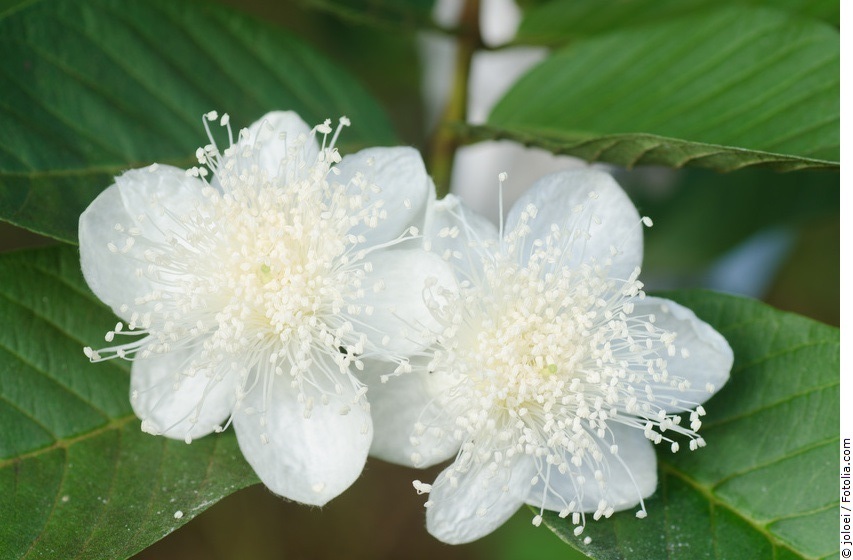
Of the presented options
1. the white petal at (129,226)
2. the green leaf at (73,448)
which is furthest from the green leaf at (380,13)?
the green leaf at (73,448)

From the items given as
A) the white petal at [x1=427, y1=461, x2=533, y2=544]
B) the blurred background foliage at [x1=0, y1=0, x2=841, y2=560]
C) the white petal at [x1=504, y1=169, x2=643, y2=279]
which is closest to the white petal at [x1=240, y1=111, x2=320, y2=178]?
→ the white petal at [x1=504, y1=169, x2=643, y2=279]

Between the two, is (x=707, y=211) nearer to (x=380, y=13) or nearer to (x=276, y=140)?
(x=380, y=13)

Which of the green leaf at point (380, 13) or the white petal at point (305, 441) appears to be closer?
the white petal at point (305, 441)

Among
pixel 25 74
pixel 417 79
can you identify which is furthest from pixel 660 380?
pixel 417 79

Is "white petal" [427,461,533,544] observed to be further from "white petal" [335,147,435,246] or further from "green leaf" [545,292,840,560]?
"white petal" [335,147,435,246]


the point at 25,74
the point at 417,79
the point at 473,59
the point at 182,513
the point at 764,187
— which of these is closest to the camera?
the point at 182,513

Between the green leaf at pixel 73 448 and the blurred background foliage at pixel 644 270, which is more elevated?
the green leaf at pixel 73 448

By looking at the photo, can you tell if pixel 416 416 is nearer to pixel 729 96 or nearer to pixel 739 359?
pixel 739 359

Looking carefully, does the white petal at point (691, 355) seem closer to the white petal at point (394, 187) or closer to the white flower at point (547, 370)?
the white flower at point (547, 370)
